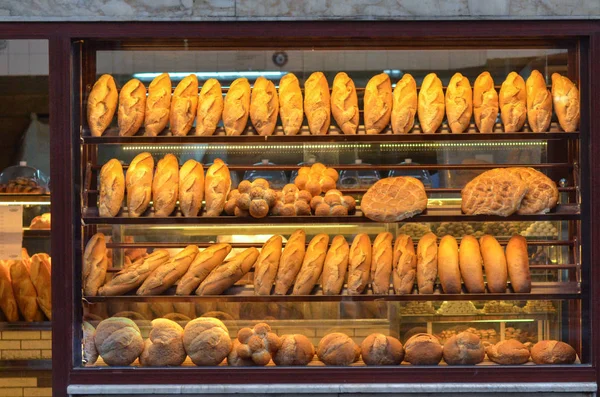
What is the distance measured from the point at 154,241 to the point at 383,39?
1.44 meters

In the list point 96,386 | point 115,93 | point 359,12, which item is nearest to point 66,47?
point 115,93

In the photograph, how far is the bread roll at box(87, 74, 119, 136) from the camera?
3.35 m

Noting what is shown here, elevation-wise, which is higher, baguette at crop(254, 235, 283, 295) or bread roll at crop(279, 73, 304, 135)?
bread roll at crop(279, 73, 304, 135)

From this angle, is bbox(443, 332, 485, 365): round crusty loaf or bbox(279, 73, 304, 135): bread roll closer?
bbox(443, 332, 485, 365): round crusty loaf

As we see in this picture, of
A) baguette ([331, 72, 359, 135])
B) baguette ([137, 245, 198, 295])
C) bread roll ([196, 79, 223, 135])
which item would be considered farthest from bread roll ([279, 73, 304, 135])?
baguette ([137, 245, 198, 295])

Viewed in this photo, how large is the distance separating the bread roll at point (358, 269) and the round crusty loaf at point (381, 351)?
0.23 meters

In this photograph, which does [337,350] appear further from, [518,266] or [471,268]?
[518,266]

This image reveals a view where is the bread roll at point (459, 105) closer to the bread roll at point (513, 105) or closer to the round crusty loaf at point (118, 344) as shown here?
the bread roll at point (513, 105)

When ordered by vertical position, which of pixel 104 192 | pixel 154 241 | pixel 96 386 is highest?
pixel 104 192

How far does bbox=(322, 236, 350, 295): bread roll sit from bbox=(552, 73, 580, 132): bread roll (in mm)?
1168

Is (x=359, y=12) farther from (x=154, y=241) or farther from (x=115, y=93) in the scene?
(x=154, y=241)

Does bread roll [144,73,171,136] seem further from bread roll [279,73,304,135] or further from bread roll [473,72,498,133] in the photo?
bread roll [473,72,498,133]

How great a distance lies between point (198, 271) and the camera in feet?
11.0

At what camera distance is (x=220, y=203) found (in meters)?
3.33
